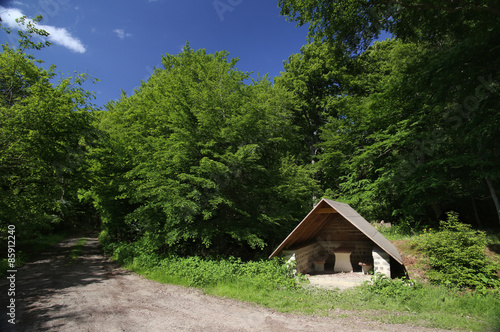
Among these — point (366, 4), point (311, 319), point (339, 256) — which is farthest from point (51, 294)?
point (366, 4)

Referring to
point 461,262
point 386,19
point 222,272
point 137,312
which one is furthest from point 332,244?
point 386,19

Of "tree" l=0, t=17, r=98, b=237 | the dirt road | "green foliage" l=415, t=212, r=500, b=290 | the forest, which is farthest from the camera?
"tree" l=0, t=17, r=98, b=237

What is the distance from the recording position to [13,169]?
9.41 metres

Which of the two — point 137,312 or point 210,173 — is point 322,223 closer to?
point 210,173

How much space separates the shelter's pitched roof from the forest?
1.32 meters

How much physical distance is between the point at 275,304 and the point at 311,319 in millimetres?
1105

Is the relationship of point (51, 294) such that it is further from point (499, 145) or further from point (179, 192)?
point (499, 145)

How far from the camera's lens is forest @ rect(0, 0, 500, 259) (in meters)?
7.48

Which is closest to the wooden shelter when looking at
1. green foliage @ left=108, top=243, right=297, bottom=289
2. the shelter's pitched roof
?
the shelter's pitched roof

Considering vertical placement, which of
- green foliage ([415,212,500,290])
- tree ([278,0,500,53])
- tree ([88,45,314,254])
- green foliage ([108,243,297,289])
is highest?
tree ([278,0,500,53])

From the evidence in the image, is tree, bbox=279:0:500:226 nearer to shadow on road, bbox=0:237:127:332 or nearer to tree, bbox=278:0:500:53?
tree, bbox=278:0:500:53

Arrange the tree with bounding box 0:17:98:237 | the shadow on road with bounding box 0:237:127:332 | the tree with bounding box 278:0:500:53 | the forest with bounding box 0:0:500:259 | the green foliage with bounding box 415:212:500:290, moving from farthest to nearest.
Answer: the tree with bounding box 0:17:98:237, the forest with bounding box 0:0:500:259, the tree with bounding box 278:0:500:53, the green foliage with bounding box 415:212:500:290, the shadow on road with bounding box 0:237:127:332

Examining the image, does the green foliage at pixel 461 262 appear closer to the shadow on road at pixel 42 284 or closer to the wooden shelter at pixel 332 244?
the wooden shelter at pixel 332 244

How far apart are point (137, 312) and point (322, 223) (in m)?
7.10
